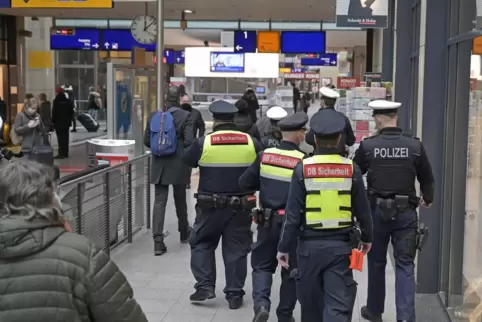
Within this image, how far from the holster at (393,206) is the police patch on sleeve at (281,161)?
30.0 inches

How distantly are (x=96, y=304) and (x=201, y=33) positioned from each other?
2469cm

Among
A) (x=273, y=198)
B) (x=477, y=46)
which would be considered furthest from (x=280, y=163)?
(x=477, y=46)

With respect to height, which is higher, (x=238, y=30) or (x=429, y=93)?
(x=238, y=30)

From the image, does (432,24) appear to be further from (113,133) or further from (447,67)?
(113,133)

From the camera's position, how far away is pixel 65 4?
14750 millimetres

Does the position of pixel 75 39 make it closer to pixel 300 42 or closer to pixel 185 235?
pixel 300 42

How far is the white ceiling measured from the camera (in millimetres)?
17703

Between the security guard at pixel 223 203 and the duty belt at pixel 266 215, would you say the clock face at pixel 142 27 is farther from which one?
the duty belt at pixel 266 215

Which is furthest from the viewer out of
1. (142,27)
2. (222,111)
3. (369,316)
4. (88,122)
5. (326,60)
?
(326,60)

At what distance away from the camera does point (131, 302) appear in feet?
8.81

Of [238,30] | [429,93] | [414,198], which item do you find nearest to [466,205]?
[414,198]

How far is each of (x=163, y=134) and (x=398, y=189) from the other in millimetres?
3466

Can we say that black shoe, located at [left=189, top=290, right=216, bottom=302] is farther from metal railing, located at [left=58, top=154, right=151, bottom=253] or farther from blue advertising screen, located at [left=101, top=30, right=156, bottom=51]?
blue advertising screen, located at [left=101, top=30, right=156, bottom=51]

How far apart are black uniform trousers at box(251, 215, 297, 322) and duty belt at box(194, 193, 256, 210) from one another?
1.54ft
